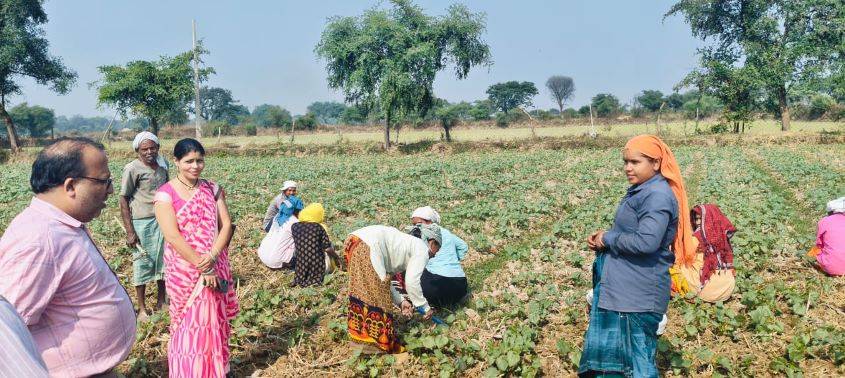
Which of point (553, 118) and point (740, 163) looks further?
point (553, 118)

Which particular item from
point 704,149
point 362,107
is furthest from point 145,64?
point 704,149

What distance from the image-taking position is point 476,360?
14.6 feet

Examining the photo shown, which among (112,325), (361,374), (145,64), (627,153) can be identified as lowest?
(361,374)

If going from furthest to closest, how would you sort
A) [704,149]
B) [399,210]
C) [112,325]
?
[704,149]
[399,210]
[112,325]

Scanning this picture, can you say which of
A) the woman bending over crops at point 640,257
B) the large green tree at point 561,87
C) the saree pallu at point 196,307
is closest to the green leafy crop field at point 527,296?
the saree pallu at point 196,307

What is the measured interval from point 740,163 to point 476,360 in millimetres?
17128

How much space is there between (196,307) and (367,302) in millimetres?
1304

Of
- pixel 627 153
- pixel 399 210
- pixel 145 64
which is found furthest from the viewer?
pixel 145 64

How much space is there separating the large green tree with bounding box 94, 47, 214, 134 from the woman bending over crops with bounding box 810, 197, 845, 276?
105 ft

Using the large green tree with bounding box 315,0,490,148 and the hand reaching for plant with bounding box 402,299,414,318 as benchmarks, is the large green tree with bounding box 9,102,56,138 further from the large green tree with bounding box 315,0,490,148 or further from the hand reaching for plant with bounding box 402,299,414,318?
the hand reaching for plant with bounding box 402,299,414,318

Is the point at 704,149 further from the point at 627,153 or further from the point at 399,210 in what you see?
the point at 627,153

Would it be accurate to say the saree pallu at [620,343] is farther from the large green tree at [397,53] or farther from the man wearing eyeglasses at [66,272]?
the large green tree at [397,53]

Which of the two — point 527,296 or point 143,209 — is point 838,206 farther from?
point 143,209

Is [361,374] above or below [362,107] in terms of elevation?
below
